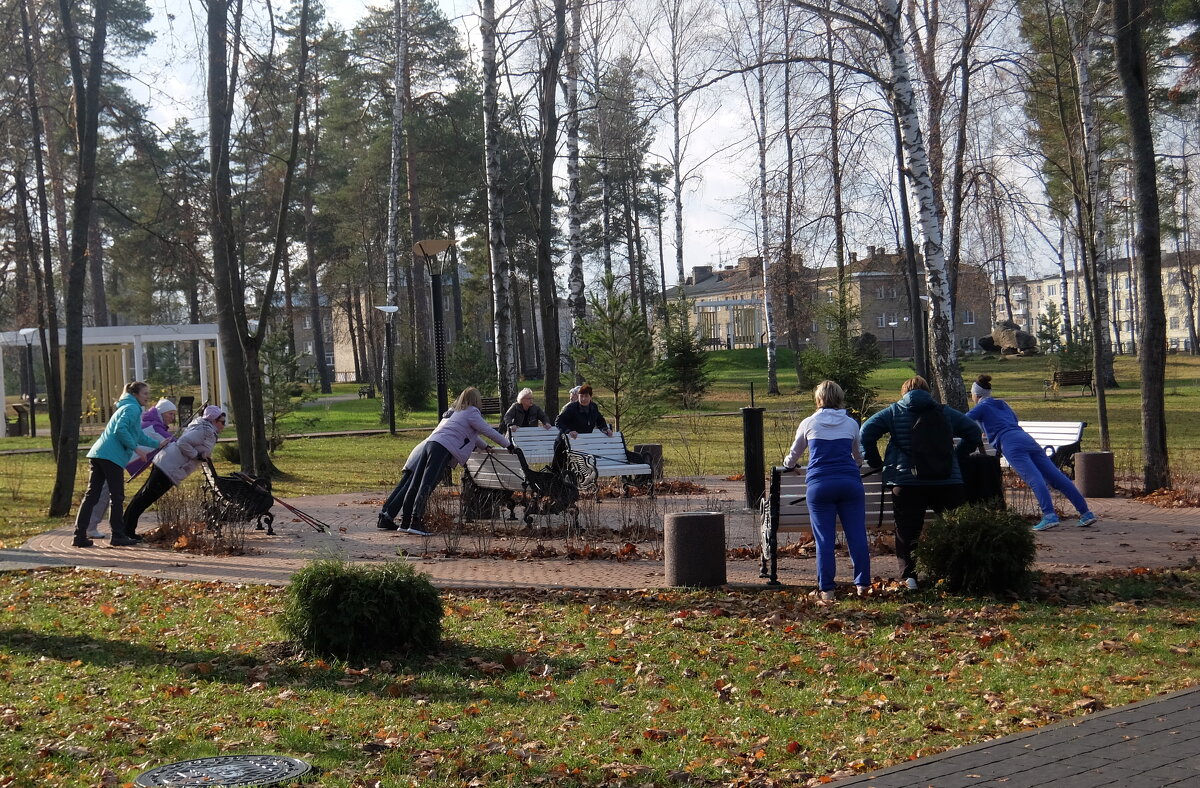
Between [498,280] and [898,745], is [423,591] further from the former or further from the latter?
[498,280]

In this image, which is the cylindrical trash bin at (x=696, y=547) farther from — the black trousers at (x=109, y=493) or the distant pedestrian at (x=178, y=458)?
the black trousers at (x=109, y=493)

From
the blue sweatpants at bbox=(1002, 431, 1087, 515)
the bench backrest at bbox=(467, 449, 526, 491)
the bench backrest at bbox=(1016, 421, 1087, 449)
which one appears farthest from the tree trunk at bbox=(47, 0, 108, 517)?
the bench backrest at bbox=(1016, 421, 1087, 449)

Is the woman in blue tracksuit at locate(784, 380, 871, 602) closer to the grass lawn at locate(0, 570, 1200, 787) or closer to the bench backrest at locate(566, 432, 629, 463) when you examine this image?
the grass lawn at locate(0, 570, 1200, 787)

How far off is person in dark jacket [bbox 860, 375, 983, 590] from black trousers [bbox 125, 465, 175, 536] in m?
7.66

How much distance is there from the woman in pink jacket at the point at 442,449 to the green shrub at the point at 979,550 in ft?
17.5

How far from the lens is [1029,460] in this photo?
11906mm

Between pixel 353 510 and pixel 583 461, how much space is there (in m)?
3.24

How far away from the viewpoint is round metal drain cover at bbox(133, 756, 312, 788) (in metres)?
4.77

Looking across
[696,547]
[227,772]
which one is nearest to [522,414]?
[696,547]

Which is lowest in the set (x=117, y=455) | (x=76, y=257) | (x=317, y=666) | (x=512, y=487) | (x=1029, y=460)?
(x=317, y=666)

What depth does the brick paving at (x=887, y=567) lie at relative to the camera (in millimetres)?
4746

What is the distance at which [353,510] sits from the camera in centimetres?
1534

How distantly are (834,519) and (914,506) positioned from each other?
25.6 inches

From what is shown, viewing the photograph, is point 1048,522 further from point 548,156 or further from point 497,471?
point 548,156
